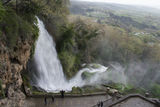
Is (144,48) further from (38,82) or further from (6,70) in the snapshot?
(6,70)

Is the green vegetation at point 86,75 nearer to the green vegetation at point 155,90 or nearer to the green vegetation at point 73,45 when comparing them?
the green vegetation at point 73,45

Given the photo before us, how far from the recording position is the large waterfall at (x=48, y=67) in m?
16.9

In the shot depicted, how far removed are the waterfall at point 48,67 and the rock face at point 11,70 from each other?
15.9 ft

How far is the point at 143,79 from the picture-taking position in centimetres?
2883

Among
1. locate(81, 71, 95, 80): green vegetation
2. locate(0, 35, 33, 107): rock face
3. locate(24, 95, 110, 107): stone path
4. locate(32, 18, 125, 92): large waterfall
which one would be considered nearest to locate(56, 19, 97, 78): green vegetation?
locate(32, 18, 125, 92): large waterfall

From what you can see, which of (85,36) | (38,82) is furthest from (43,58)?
(85,36)

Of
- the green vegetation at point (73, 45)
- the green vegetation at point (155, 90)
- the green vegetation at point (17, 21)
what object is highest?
the green vegetation at point (17, 21)

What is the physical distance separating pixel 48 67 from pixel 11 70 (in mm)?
7853

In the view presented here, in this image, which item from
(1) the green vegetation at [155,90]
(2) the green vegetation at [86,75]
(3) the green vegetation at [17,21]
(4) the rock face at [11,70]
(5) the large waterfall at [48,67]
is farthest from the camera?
(1) the green vegetation at [155,90]

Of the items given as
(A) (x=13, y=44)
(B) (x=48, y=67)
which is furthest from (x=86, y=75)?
(A) (x=13, y=44)

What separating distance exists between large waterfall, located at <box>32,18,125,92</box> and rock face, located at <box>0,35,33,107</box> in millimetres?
4850

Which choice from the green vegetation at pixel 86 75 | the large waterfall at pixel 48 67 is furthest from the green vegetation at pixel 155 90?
the large waterfall at pixel 48 67

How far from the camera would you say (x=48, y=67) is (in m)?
18.2

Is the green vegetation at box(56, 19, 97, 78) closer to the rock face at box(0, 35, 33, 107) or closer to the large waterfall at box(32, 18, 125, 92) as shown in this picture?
the large waterfall at box(32, 18, 125, 92)
